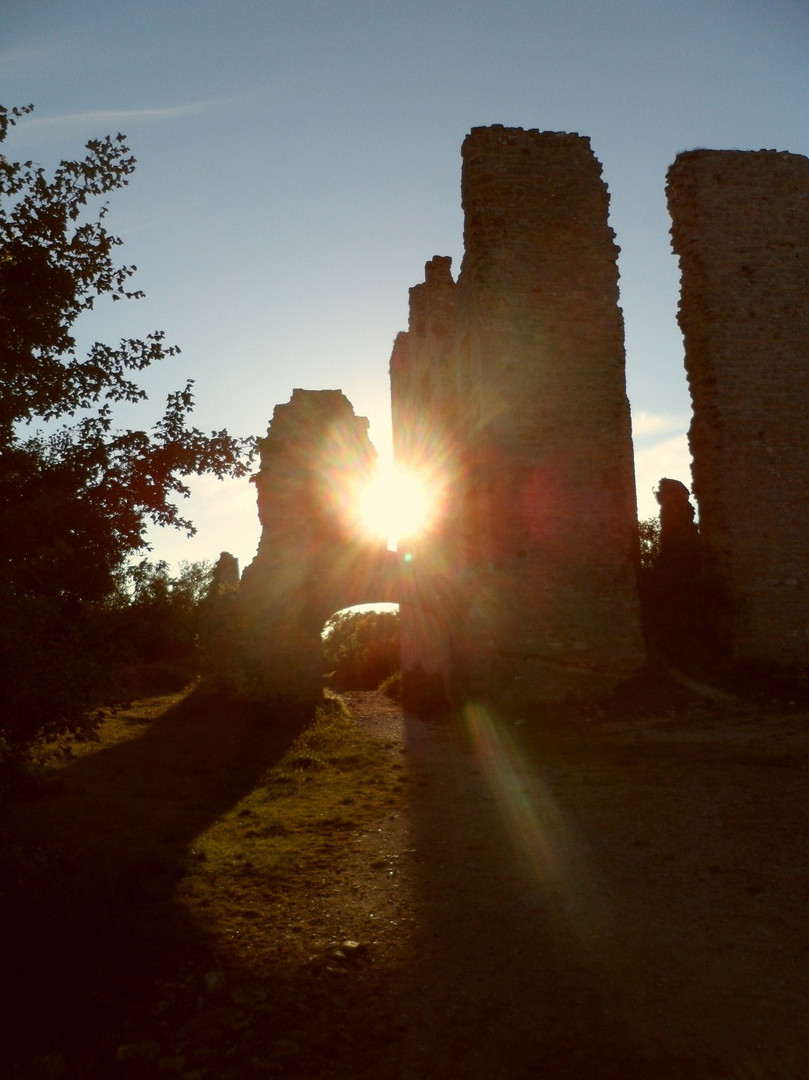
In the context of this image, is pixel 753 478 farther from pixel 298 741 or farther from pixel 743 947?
pixel 743 947

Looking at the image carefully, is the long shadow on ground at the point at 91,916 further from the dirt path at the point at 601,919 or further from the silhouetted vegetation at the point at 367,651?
the silhouetted vegetation at the point at 367,651

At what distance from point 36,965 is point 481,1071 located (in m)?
2.06

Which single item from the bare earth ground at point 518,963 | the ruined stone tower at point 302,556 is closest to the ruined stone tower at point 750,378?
the bare earth ground at point 518,963

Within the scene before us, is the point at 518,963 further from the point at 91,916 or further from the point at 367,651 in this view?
the point at 367,651

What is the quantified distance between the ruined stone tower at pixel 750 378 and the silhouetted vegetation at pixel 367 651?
14113 millimetres

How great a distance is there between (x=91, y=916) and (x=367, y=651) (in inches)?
862

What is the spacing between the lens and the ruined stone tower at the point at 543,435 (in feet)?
37.6

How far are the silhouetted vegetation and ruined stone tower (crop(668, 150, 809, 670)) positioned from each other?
1411 centimetres

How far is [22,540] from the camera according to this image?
4148 mm

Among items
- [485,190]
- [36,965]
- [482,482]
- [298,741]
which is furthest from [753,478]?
[36,965]

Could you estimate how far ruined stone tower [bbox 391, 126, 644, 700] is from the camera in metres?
11.5

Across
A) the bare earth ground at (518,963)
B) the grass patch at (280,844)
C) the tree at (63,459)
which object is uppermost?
the tree at (63,459)

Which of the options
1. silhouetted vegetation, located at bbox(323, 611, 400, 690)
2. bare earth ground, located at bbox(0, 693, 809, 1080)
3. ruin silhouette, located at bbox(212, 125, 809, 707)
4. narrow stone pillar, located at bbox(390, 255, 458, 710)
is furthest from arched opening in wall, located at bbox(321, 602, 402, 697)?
bare earth ground, located at bbox(0, 693, 809, 1080)

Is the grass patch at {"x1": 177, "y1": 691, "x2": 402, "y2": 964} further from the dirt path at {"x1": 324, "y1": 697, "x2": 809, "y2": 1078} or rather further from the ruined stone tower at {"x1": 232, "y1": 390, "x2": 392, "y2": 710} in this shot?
the ruined stone tower at {"x1": 232, "y1": 390, "x2": 392, "y2": 710}
